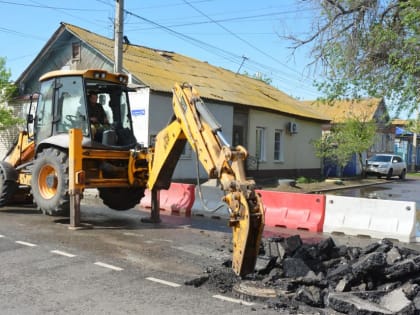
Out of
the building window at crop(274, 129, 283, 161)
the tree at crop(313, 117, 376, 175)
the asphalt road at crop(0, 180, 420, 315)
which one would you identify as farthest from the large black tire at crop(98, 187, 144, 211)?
the tree at crop(313, 117, 376, 175)

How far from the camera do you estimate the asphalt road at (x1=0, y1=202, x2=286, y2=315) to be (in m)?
Answer: 5.57

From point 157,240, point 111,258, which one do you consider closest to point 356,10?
point 157,240

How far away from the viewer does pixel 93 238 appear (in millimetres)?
9266

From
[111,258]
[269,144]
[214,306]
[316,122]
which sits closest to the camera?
[214,306]

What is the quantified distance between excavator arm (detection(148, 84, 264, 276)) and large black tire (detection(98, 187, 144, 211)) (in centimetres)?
156

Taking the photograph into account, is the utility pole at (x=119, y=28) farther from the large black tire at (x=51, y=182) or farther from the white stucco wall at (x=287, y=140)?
the white stucco wall at (x=287, y=140)

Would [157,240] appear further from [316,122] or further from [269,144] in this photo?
[316,122]

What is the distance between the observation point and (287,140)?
28.8 metres

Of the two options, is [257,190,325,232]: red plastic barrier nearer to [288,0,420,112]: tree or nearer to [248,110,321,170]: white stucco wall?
[288,0,420,112]: tree

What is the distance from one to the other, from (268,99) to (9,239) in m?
22.6

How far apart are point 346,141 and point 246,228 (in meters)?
24.9

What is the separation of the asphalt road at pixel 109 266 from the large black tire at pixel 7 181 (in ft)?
2.51

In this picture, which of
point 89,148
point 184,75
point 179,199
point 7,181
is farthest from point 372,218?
point 184,75

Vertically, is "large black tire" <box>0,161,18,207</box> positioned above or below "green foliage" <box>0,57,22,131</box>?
below
